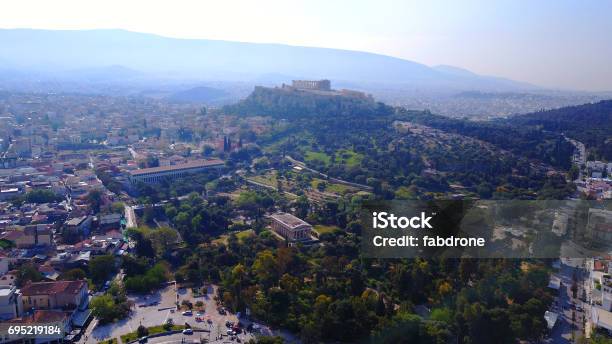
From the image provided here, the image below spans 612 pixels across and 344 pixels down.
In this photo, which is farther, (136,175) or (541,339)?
(136,175)

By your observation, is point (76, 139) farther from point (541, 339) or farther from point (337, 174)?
point (541, 339)

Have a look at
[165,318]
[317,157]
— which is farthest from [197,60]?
[165,318]

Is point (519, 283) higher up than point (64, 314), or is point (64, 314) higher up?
point (519, 283)

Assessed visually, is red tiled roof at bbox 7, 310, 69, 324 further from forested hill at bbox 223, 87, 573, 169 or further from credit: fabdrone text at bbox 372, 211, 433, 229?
forested hill at bbox 223, 87, 573, 169

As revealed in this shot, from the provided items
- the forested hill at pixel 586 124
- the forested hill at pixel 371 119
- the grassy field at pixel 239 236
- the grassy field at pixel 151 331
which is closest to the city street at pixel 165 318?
the grassy field at pixel 151 331

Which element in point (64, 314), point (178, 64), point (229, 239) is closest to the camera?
point (64, 314)

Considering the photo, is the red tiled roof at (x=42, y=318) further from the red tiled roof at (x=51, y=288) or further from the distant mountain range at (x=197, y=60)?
the distant mountain range at (x=197, y=60)

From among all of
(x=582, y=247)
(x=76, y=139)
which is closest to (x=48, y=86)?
(x=76, y=139)

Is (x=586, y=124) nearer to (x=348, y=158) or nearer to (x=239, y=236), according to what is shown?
(x=348, y=158)
